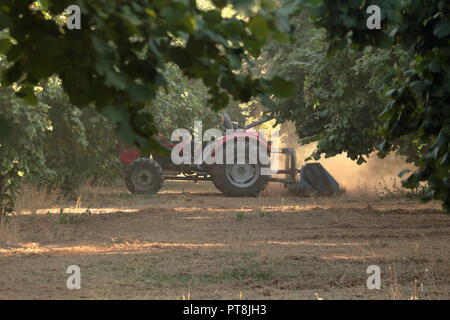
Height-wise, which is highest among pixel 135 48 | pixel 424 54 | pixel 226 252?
pixel 424 54

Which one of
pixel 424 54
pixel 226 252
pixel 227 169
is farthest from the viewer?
pixel 227 169

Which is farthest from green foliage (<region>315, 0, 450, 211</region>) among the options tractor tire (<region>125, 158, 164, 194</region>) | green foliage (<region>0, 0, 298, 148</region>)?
tractor tire (<region>125, 158, 164, 194</region>)

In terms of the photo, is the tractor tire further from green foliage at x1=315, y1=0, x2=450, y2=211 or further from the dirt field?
green foliage at x1=315, y1=0, x2=450, y2=211

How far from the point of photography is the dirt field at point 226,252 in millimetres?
7449

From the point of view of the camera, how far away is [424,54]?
19.5ft

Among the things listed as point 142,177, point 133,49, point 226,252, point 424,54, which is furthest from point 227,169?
point 133,49

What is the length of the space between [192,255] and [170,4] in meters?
6.21

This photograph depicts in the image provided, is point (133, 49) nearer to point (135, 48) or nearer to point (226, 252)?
point (135, 48)

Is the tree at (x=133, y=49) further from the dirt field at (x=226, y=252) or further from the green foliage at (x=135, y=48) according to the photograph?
the dirt field at (x=226, y=252)

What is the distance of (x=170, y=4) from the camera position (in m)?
3.62

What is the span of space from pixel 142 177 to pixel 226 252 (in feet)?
30.8

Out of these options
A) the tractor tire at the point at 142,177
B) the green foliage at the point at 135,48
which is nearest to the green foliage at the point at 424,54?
the green foliage at the point at 135,48

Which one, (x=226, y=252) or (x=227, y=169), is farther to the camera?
(x=227, y=169)
